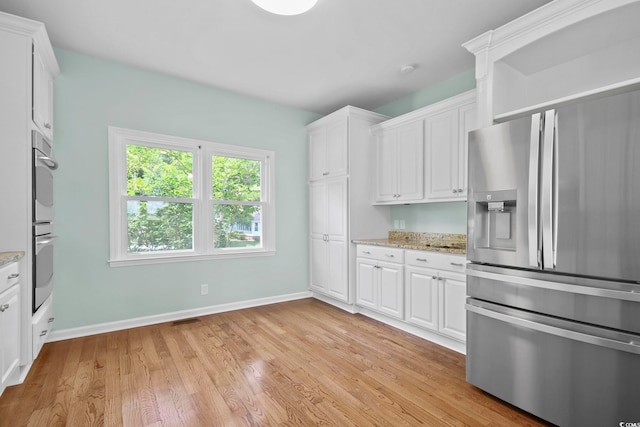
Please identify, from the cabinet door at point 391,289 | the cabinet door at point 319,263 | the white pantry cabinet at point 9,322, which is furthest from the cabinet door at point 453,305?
the white pantry cabinet at point 9,322

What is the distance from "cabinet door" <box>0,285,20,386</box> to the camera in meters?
1.85

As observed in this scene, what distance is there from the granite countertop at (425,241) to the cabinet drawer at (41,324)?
2.96 m

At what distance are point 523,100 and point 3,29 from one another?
3.81 m

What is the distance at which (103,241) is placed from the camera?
3.16m

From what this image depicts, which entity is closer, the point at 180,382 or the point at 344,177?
the point at 180,382

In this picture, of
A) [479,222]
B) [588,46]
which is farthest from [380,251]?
[588,46]

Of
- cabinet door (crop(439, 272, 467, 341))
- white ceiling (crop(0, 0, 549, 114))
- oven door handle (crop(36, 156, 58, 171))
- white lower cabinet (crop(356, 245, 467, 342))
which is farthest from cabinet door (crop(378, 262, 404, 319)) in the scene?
oven door handle (crop(36, 156, 58, 171))

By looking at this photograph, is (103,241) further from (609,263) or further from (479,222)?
(609,263)

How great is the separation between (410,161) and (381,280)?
138 cm

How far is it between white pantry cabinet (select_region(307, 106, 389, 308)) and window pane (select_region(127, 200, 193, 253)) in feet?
5.55

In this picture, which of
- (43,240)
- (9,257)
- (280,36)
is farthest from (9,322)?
(280,36)

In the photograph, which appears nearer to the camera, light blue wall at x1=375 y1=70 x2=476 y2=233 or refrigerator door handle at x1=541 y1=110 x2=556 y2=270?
refrigerator door handle at x1=541 y1=110 x2=556 y2=270

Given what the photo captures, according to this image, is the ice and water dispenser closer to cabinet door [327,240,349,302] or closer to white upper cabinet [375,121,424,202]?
white upper cabinet [375,121,424,202]

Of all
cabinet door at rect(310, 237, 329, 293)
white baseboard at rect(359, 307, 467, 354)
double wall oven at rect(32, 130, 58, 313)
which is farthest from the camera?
cabinet door at rect(310, 237, 329, 293)
